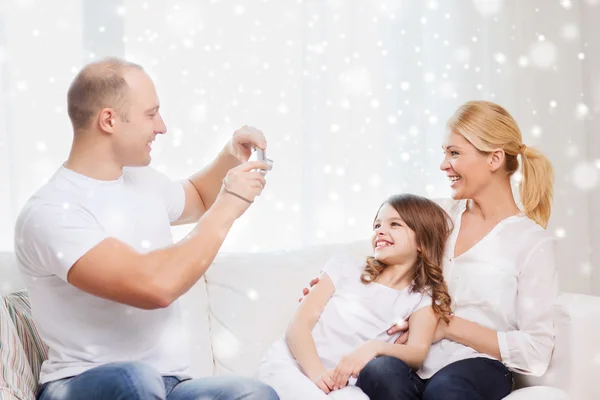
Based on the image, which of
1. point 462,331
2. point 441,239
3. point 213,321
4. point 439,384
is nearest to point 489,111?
point 441,239

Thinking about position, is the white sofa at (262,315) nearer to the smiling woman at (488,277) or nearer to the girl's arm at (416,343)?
the smiling woman at (488,277)

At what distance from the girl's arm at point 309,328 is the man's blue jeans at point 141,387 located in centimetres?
22

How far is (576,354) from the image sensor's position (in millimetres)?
1621

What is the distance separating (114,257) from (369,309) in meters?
0.73

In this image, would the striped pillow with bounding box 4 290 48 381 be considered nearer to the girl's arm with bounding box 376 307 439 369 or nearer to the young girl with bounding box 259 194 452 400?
the young girl with bounding box 259 194 452 400

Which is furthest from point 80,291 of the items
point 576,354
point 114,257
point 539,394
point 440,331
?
point 576,354

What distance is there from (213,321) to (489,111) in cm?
92

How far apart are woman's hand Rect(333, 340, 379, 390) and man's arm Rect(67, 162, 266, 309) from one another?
478 mm

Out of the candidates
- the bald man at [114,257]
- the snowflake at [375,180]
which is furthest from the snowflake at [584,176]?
the bald man at [114,257]

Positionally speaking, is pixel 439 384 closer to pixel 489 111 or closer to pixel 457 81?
pixel 489 111

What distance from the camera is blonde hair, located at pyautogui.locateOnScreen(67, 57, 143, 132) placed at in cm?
143

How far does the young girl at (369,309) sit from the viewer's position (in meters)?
1.62

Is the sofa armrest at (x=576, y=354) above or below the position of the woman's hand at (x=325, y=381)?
above

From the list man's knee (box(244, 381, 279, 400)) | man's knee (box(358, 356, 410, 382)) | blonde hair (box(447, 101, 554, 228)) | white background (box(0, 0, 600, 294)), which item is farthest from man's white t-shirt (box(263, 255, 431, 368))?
white background (box(0, 0, 600, 294))
